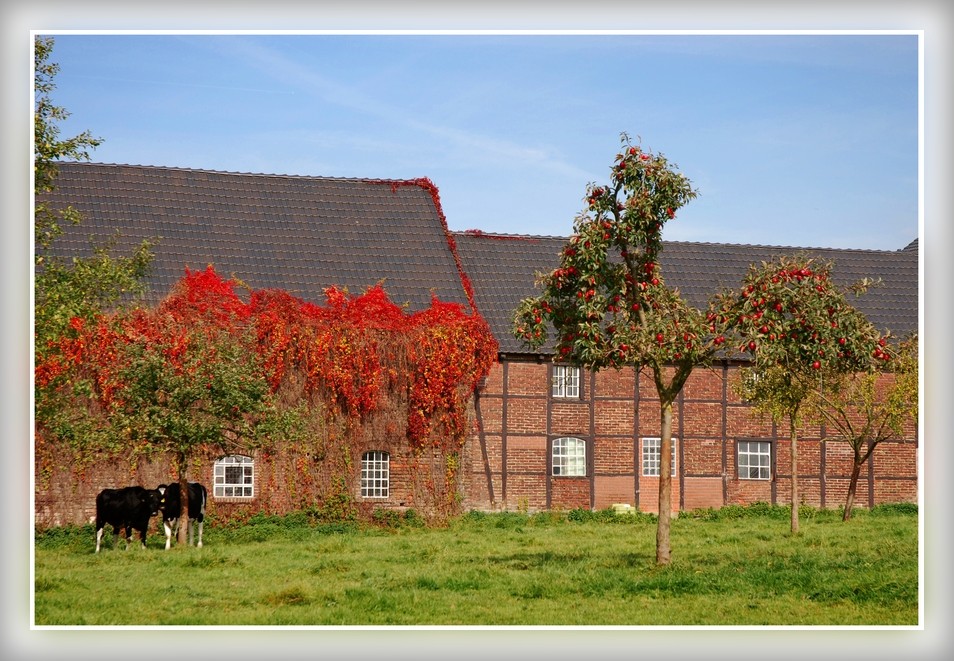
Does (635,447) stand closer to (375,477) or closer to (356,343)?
(375,477)

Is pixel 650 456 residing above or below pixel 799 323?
below

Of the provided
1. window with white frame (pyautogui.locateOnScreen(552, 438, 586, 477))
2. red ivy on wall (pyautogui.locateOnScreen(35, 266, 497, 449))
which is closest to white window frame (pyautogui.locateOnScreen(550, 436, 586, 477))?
window with white frame (pyautogui.locateOnScreen(552, 438, 586, 477))

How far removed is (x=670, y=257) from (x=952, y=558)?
2039 centimetres

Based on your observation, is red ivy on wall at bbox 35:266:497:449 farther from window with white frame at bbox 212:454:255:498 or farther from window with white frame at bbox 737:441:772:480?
window with white frame at bbox 737:441:772:480

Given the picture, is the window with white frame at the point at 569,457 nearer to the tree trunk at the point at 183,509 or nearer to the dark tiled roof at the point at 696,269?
the dark tiled roof at the point at 696,269

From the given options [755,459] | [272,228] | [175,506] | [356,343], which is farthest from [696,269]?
[175,506]

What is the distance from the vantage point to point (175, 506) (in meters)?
21.3

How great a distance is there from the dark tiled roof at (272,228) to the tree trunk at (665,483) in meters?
12.8

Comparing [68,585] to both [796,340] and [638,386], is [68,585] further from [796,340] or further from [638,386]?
[638,386]

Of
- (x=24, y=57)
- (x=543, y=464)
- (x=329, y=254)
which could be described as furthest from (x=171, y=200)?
(x=24, y=57)

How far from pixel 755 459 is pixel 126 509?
15.5 m

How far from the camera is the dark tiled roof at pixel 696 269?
30250mm

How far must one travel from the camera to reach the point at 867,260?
3409 centimetres

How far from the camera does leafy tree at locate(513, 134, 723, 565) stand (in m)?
15.4
